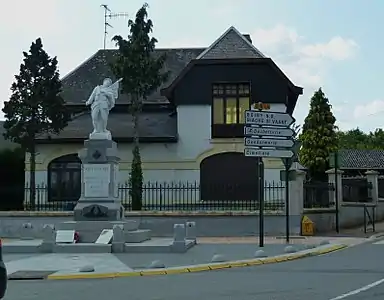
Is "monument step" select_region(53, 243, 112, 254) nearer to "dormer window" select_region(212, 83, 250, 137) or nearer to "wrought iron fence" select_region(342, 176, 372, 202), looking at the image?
"dormer window" select_region(212, 83, 250, 137)

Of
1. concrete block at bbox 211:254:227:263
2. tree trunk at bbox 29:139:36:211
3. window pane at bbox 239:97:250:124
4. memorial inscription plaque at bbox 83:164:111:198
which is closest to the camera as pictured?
concrete block at bbox 211:254:227:263

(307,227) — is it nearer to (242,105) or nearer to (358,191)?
(358,191)

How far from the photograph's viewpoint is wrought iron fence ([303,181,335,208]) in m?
29.5

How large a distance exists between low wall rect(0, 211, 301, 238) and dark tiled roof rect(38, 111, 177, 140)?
8.52 metres

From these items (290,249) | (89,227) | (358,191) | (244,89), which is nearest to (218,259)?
(290,249)

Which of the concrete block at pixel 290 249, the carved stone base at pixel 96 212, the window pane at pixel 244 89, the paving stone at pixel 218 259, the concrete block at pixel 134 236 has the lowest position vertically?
the paving stone at pixel 218 259

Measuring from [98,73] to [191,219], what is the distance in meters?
17.0

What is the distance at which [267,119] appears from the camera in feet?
69.7

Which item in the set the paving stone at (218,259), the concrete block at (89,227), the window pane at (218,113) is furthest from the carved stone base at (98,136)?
the window pane at (218,113)

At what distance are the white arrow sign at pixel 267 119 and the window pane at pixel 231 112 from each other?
13.5m

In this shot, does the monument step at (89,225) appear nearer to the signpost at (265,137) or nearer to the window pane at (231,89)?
the signpost at (265,137)

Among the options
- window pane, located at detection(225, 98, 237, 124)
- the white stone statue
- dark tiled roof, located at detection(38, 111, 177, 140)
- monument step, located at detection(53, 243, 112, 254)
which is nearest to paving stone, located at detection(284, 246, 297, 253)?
monument step, located at detection(53, 243, 112, 254)

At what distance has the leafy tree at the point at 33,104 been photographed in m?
32.2

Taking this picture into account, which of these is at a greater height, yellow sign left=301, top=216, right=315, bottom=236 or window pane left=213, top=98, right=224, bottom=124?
window pane left=213, top=98, right=224, bottom=124
